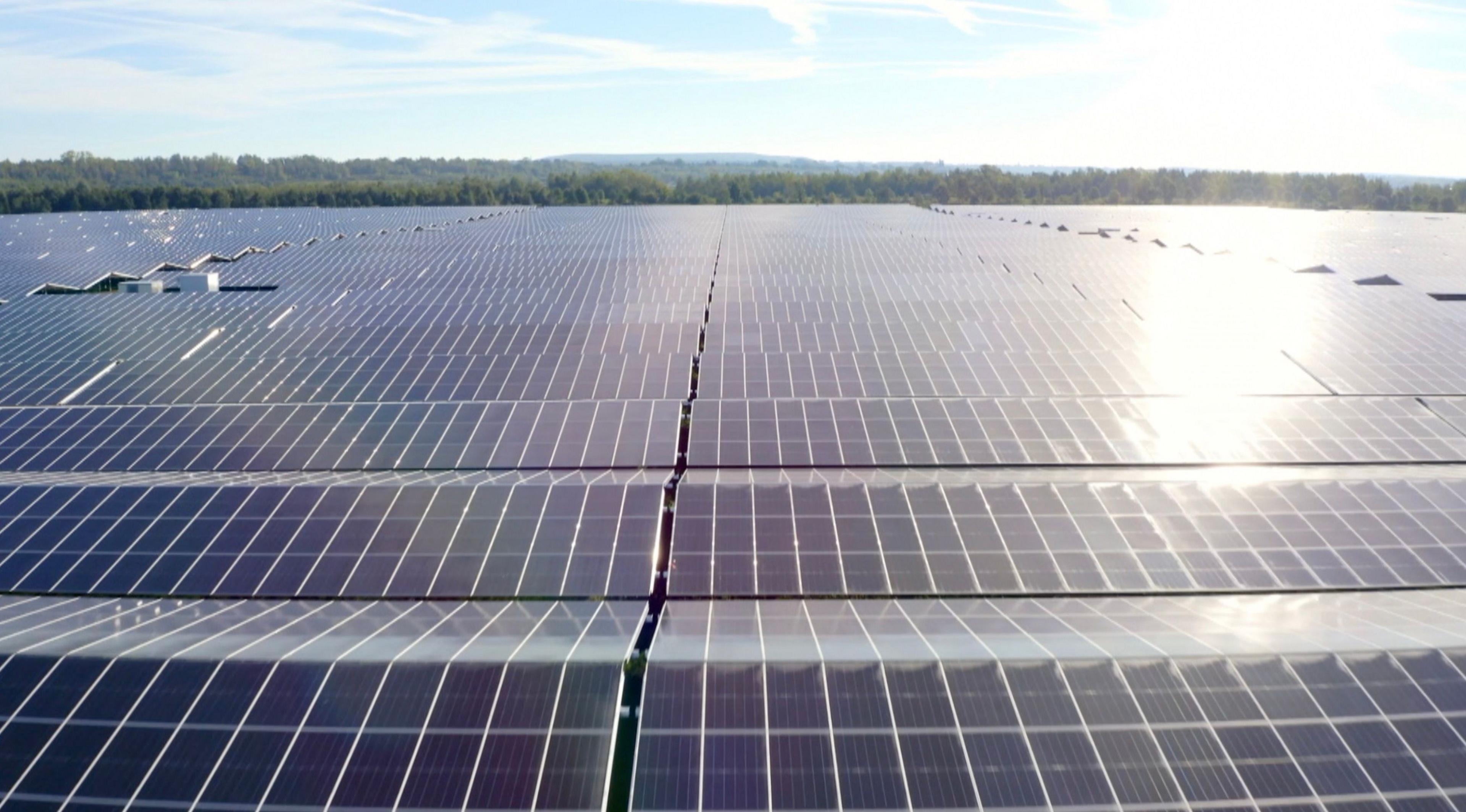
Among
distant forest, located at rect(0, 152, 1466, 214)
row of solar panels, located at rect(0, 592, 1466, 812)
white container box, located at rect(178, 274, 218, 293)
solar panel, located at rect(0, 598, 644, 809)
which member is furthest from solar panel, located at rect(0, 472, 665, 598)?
distant forest, located at rect(0, 152, 1466, 214)

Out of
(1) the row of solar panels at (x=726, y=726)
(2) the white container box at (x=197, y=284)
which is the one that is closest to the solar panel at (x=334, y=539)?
(1) the row of solar panels at (x=726, y=726)

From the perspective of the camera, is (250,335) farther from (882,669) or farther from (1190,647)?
(1190,647)

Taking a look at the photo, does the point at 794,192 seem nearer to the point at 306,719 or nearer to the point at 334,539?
the point at 334,539

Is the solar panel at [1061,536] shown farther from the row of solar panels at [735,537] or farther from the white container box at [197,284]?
the white container box at [197,284]

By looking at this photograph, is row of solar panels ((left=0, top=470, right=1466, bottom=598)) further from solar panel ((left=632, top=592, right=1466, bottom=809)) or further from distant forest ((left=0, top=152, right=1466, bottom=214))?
distant forest ((left=0, top=152, right=1466, bottom=214))

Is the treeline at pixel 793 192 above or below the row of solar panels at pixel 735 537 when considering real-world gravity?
above

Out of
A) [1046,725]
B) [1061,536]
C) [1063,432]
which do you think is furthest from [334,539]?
[1063,432]

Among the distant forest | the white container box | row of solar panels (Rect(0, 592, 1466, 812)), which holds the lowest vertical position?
row of solar panels (Rect(0, 592, 1466, 812))
